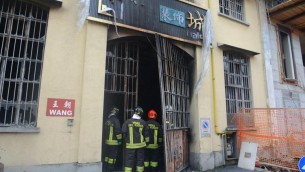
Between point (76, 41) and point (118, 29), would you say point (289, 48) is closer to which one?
point (118, 29)

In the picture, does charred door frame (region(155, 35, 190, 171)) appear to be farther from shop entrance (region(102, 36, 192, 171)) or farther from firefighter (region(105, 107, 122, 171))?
firefighter (region(105, 107, 122, 171))

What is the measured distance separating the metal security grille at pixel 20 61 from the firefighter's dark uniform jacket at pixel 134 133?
231 cm

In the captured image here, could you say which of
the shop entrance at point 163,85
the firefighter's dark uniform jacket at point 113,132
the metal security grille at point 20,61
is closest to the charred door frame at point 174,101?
the shop entrance at point 163,85

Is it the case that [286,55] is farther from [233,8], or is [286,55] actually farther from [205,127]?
[205,127]

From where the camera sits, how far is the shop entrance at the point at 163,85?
7328 mm

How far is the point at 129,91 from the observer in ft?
26.2

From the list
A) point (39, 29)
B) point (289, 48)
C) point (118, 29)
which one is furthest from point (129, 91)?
point (289, 48)

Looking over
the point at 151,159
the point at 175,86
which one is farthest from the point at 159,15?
the point at 151,159

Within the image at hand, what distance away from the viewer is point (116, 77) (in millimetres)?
7672

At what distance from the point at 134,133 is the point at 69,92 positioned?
200cm

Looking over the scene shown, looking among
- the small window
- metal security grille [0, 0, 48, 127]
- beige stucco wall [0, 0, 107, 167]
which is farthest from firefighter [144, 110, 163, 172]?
the small window

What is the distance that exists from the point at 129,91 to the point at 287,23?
9.09m

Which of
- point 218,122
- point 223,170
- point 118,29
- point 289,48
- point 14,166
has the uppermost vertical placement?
point 289,48

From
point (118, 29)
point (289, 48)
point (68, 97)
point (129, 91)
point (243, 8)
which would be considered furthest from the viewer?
point (289, 48)
